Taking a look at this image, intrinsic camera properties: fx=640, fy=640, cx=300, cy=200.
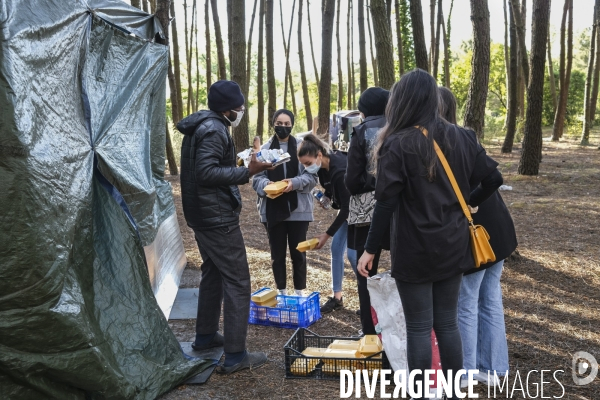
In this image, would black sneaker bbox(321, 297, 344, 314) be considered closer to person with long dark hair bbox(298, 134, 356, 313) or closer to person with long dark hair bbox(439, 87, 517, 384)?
person with long dark hair bbox(298, 134, 356, 313)

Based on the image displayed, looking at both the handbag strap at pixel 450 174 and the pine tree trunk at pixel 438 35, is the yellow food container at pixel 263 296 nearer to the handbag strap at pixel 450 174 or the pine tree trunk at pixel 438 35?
the handbag strap at pixel 450 174

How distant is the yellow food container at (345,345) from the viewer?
4406mm

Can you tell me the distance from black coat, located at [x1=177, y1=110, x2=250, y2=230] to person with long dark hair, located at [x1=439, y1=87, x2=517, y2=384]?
4.88 ft

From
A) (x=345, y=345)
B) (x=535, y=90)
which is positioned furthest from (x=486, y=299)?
(x=535, y=90)

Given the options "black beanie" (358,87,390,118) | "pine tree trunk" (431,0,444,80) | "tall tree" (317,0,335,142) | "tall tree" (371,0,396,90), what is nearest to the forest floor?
"black beanie" (358,87,390,118)

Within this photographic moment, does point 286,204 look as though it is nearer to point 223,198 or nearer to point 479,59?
point 223,198

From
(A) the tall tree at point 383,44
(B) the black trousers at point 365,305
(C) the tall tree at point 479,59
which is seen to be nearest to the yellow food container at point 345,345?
(B) the black trousers at point 365,305

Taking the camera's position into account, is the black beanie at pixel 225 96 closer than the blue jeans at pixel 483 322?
No

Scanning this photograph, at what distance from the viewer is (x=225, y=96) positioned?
438cm

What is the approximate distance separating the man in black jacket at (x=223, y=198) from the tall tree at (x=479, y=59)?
4.10m

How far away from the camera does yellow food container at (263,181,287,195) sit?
509 centimetres

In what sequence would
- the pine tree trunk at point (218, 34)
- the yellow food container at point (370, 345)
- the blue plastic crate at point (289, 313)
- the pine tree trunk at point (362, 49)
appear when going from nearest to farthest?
the yellow food container at point (370, 345) → the blue plastic crate at point (289, 313) → the pine tree trunk at point (218, 34) → the pine tree trunk at point (362, 49)

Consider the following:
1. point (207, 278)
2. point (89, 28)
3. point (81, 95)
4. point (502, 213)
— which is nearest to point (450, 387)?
point (502, 213)

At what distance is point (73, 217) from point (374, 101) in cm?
206
